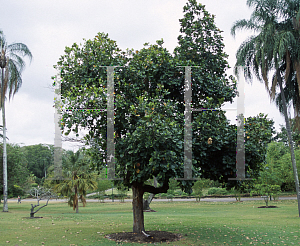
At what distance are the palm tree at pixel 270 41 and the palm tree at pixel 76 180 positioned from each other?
53.1 ft

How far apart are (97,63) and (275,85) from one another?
45.0 feet

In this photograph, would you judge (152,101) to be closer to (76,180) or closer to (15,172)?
(76,180)

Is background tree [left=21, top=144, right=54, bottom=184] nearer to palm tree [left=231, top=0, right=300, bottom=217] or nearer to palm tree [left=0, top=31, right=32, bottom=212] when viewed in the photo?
palm tree [left=0, top=31, right=32, bottom=212]

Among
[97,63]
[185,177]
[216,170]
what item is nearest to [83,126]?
[97,63]

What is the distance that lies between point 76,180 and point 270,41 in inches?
765

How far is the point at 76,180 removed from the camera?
86.0ft

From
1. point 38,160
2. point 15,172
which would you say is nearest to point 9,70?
point 15,172

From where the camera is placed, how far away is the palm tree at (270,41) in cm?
1767

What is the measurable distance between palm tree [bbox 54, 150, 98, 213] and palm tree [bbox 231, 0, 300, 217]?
16199 mm

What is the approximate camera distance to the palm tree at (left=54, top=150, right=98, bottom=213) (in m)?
26.1

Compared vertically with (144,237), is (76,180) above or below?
above

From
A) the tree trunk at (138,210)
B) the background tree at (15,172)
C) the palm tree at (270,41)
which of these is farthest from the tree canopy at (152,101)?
the background tree at (15,172)

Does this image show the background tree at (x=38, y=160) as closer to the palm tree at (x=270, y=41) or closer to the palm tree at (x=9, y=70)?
the palm tree at (x=9, y=70)

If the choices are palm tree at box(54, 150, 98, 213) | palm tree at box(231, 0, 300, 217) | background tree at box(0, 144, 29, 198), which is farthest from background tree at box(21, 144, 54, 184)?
palm tree at box(231, 0, 300, 217)
